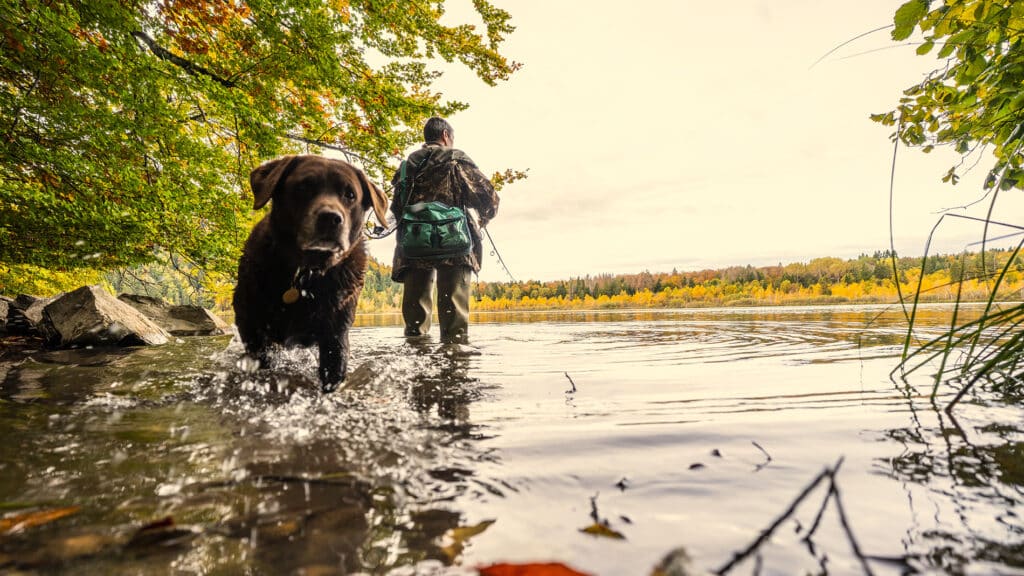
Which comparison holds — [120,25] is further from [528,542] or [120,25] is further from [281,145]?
[528,542]

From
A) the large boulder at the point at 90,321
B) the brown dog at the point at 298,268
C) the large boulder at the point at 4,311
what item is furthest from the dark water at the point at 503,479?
the large boulder at the point at 4,311

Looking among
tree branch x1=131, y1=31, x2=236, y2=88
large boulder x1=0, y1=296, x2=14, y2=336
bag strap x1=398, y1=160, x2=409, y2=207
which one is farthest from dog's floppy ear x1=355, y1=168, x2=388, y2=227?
large boulder x1=0, y1=296, x2=14, y2=336

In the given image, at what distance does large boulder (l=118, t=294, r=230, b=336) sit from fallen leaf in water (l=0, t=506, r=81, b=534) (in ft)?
32.5

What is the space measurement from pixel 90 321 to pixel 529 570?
728 cm

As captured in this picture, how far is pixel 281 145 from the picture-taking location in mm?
6668

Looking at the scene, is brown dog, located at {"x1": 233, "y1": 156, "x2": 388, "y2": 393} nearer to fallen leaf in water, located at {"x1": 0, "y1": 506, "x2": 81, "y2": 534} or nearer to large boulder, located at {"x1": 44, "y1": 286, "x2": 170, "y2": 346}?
fallen leaf in water, located at {"x1": 0, "y1": 506, "x2": 81, "y2": 534}

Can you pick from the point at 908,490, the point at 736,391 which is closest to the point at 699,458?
the point at 908,490

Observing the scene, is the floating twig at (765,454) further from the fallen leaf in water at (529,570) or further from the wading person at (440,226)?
the wading person at (440,226)

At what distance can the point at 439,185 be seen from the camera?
631 centimetres

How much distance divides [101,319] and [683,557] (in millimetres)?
7552

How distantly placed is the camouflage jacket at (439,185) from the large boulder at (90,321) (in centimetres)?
362

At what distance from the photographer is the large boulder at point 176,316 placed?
30.5 ft

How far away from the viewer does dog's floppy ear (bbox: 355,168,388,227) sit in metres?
3.82

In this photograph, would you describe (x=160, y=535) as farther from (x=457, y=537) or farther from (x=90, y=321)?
(x=90, y=321)
